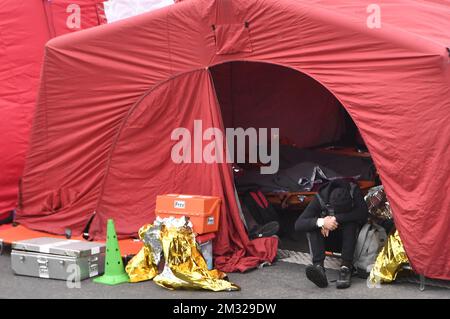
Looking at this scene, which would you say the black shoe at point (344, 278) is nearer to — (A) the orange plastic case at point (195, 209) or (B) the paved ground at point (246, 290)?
(B) the paved ground at point (246, 290)

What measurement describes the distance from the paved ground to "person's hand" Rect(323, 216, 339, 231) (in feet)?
1.56

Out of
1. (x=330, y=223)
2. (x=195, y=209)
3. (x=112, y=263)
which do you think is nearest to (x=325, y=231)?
(x=330, y=223)

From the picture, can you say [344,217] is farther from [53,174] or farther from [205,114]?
[53,174]

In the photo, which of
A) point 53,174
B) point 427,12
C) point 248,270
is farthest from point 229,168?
point 427,12

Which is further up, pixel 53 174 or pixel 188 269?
pixel 53 174

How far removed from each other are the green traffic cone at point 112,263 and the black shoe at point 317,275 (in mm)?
1524

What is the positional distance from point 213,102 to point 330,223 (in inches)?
65.4

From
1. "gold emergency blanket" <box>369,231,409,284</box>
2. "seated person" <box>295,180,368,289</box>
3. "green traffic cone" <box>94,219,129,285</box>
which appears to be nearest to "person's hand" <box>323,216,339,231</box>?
"seated person" <box>295,180,368,289</box>

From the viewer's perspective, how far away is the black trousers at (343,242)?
5.34m

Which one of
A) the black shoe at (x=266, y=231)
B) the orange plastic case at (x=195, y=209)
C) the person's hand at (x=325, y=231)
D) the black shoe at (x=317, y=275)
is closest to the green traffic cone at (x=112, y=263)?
the orange plastic case at (x=195, y=209)

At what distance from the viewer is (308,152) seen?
8.66 metres
